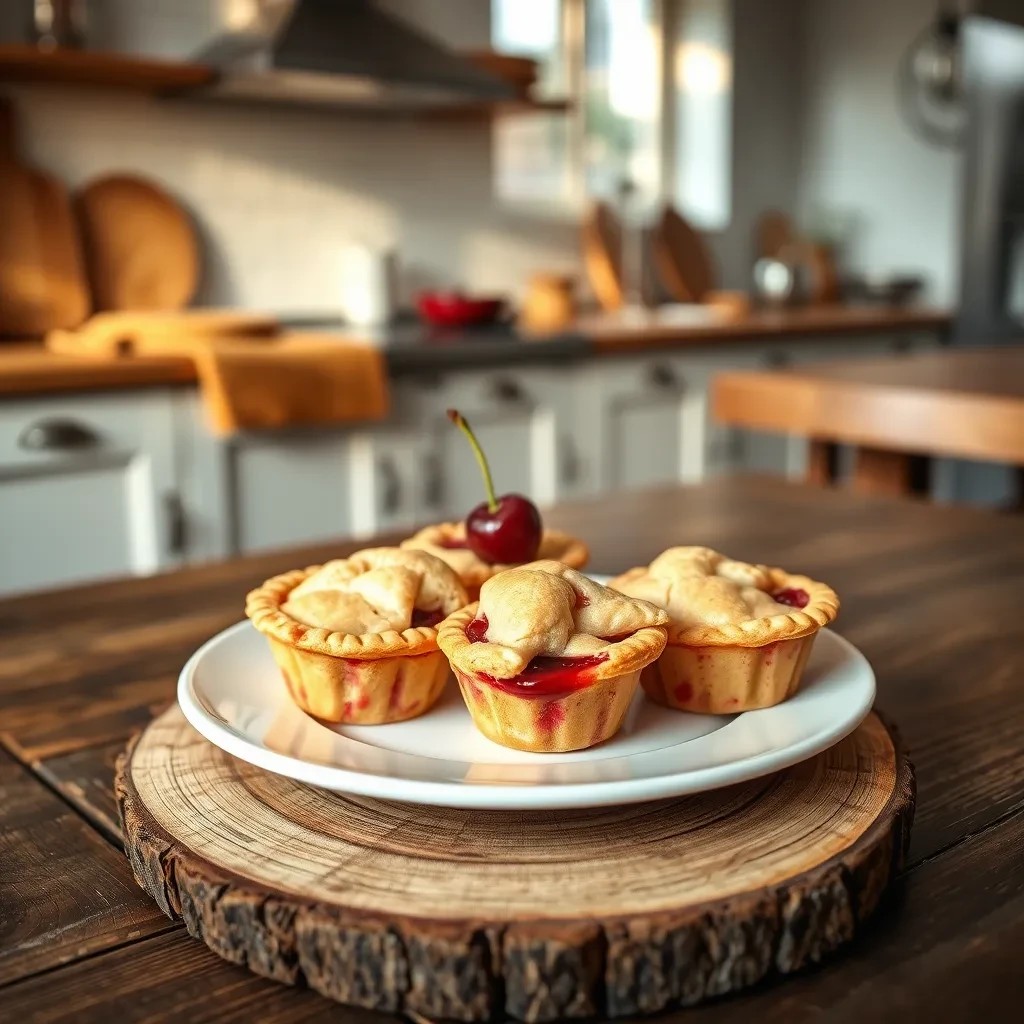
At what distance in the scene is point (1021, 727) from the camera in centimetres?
75

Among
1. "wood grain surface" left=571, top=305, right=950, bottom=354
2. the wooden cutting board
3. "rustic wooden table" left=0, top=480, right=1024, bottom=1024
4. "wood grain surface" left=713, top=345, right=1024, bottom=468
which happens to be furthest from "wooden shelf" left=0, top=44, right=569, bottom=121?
"rustic wooden table" left=0, top=480, right=1024, bottom=1024

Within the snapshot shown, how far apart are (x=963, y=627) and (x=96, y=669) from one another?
2.23ft

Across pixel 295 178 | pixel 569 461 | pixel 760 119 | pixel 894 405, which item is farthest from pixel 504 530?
pixel 760 119

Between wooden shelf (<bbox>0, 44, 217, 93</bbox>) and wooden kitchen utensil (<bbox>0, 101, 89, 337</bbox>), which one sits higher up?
wooden shelf (<bbox>0, 44, 217, 93</bbox>)

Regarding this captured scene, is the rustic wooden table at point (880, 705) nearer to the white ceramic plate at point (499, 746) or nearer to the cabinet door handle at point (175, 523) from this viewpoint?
the white ceramic plate at point (499, 746)

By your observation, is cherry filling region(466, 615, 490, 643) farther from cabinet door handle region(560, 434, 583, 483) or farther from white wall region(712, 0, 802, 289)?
white wall region(712, 0, 802, 289)

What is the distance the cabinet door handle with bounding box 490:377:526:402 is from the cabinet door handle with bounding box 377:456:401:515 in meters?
0.33

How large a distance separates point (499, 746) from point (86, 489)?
5.83 feet

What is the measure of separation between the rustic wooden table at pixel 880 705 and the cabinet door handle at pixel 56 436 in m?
1.08

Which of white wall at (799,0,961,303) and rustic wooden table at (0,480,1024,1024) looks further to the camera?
white wall at (799,0,961,303)

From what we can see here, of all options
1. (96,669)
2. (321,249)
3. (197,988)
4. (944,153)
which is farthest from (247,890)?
(944,153)

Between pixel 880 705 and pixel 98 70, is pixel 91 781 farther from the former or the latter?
pixel 98 70

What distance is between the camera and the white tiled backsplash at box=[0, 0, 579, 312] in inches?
110

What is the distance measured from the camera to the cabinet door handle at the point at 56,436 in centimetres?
210
